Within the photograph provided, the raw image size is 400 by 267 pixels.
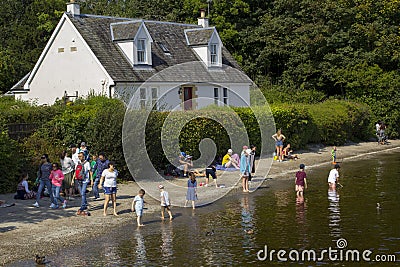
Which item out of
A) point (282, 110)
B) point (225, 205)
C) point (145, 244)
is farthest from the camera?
point (282, 110)

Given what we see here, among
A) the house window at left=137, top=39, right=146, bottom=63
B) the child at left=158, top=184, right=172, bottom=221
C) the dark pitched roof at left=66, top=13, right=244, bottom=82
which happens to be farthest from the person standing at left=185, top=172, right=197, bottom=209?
the house window at left=137, top=39, right=146, bottom=63

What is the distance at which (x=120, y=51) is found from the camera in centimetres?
4288

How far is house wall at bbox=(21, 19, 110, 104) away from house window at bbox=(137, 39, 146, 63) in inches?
136

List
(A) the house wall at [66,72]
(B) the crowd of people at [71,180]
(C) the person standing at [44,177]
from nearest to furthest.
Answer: (B) the crowd of people at [71,180] < (C) the person standing at [44,177] < (A) the house wall at [66,72]

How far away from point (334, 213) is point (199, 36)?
93.6 feet

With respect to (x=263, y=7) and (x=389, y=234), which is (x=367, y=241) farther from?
(x=263, y=7)

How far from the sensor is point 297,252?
1805 cm

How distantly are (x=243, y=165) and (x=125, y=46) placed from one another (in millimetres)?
17895

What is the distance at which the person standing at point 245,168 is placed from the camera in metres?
28.3

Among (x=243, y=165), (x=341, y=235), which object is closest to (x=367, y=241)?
(x=341, y=235)

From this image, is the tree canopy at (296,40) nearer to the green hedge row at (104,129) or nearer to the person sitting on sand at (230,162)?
the green hedge row at (104,129)

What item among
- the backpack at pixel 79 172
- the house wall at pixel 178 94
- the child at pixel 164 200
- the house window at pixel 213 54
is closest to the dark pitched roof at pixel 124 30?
the house wall at pixel 178 94

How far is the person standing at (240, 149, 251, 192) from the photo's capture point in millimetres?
28312

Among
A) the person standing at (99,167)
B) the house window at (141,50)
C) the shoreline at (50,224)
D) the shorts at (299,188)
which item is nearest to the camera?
the shoreline at (50,224)
